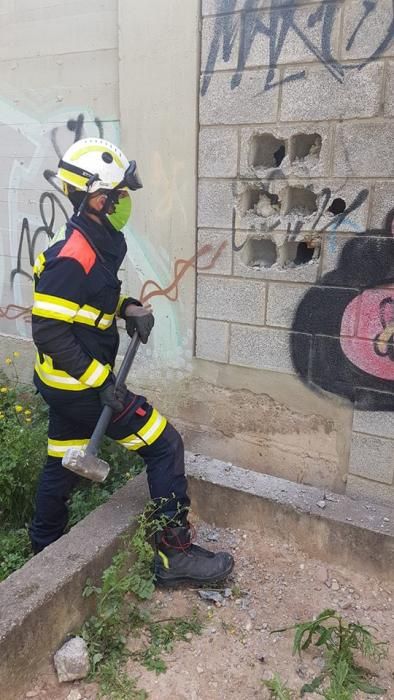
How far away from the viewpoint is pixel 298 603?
2.59 m

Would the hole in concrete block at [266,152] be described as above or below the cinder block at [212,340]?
above

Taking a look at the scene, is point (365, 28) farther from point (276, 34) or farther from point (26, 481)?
point (26, 481)

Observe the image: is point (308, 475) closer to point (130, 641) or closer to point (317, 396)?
point (317, 396)

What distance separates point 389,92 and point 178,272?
1.53m

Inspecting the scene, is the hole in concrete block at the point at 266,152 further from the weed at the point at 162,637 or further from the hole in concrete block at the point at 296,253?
the weed at the point at 162,637

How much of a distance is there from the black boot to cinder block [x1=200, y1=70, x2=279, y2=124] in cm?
217

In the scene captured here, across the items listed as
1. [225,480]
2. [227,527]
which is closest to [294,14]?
[225,480]

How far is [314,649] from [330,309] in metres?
1.63

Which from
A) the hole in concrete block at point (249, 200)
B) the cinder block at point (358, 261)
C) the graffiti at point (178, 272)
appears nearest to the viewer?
the cinder block at point (358, 261)

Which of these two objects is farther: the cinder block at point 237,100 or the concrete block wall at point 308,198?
the cinder block at point 237,100

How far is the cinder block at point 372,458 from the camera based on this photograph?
9.92 feet

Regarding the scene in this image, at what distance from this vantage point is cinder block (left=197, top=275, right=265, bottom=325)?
3.27 metres

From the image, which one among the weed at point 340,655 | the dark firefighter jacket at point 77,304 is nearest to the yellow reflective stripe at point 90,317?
the dark firefighter jacket at point 77,304

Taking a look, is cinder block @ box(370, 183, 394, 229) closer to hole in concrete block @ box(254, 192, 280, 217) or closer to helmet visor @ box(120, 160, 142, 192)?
hole in concrete block @ box(254, 192, 280, 217)
